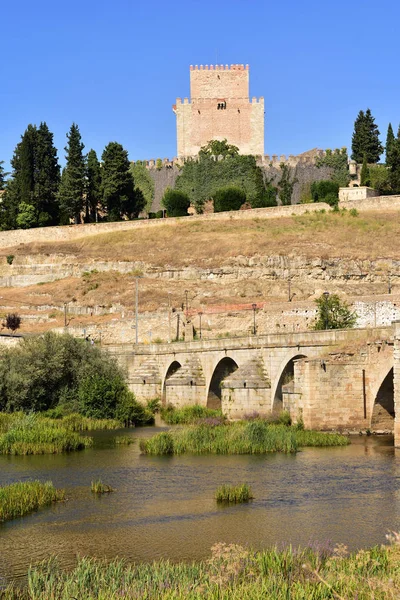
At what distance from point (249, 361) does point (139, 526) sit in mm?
17671

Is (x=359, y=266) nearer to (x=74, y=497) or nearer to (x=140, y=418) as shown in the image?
(x=140, y=418)

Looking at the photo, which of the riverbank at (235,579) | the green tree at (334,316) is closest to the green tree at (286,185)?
the green tree at (334,316)

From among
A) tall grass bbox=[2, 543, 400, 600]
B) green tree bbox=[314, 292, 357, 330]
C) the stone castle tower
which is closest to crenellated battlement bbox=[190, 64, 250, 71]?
the stone castle tower

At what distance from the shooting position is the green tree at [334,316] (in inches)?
1789

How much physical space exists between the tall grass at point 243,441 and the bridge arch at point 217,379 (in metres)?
9.74

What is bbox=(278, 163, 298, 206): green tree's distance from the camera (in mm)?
80625

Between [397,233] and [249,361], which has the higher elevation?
[397,233]

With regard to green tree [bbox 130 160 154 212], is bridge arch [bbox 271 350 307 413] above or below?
below

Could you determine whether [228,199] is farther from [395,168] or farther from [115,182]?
[395,168]

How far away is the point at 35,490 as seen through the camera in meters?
20.8

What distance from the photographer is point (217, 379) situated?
4003 centimetres

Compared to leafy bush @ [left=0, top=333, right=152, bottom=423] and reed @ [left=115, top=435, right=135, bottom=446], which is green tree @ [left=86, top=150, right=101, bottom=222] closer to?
leafy bush @ [left=0, top=333, right=152, bottom=423]

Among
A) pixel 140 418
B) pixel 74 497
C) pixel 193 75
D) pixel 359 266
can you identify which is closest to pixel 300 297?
pixel 359 266

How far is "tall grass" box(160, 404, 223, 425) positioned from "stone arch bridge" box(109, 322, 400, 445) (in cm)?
84
